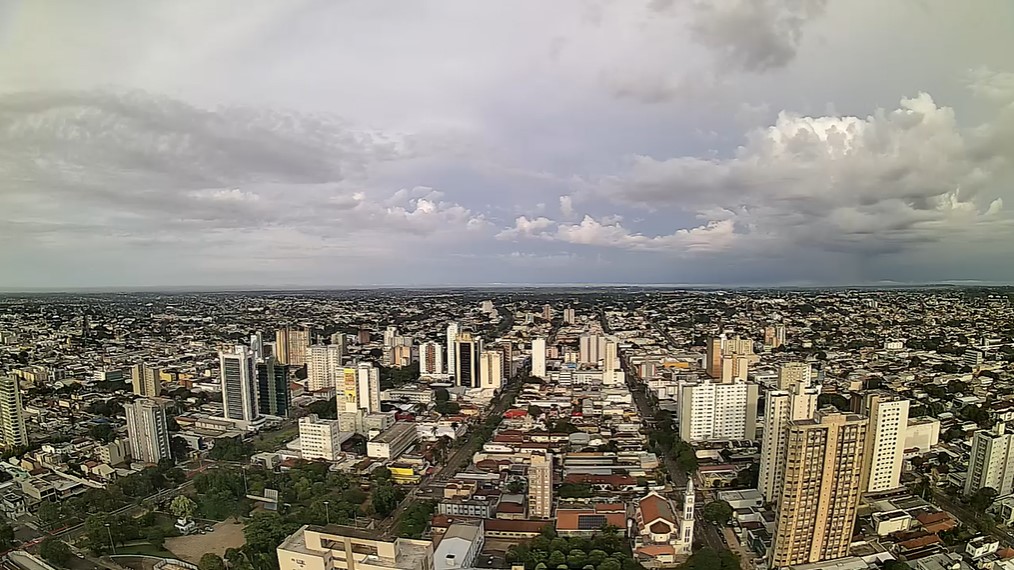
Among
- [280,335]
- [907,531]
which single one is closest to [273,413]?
[280,335]

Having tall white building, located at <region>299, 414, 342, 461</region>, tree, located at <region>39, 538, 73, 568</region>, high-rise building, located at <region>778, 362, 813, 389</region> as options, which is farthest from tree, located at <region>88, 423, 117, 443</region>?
high-rise building, located at <region>778, 362, 813, 389</region>

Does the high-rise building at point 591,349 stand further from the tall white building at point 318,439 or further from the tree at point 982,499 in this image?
the tree at point 982,499

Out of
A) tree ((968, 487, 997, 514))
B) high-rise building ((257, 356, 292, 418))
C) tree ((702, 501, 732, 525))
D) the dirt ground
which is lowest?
the dirt ground

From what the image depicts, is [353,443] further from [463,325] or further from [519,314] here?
[519,314]

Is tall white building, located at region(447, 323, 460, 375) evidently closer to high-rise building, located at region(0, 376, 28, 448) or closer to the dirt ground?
the dirt ground

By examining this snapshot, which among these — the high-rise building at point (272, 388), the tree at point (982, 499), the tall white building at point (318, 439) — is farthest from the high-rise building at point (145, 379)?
the tree at point (982, 499)

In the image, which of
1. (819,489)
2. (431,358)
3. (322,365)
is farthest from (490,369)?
(819,489)
